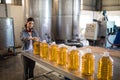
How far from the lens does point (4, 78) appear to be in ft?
9.44

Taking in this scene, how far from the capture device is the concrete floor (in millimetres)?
2910

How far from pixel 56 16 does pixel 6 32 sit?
1628 mm

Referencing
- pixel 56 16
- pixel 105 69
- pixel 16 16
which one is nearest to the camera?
pixel 105 69

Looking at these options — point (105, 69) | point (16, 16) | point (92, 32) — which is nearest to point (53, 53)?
point (105, 69)

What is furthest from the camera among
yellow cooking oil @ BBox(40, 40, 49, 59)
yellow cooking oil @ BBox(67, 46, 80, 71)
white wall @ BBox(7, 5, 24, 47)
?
white wall @ BBox(7, 5, 24, 47)

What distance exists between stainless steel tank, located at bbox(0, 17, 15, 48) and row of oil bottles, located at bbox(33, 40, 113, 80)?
3.10 meters

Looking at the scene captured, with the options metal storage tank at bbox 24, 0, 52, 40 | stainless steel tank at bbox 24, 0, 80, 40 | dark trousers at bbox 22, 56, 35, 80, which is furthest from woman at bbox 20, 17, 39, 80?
metal storage tank at bbox 24, 0, 52, 40

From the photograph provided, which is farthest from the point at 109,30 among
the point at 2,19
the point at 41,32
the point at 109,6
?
the point at 2,19

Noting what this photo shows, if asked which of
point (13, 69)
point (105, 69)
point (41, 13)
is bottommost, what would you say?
point (13, 69)

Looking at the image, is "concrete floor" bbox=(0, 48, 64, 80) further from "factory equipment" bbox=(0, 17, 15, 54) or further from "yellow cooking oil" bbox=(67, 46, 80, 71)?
"yellow cooking oil" bbox=(67, 46, 80, 71)

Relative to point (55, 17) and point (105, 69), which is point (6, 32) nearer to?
point (55, 17)

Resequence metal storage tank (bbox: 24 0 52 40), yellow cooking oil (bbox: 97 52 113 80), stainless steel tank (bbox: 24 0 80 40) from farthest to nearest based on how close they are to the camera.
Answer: metal storage tank (bbox: 24 0 52 40)
stainless steel tank (bbox: 24 0 80 40)
yellow cooking oil (bbox: 97 52 113 80)

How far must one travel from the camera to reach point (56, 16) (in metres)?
4.02

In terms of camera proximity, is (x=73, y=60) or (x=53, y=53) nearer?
(x=73, y=60)
